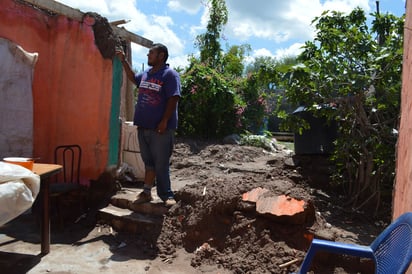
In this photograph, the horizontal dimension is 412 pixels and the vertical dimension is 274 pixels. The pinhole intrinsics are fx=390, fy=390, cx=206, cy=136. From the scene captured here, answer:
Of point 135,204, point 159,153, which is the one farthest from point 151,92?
point 135,204

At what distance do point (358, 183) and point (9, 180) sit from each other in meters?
4.01

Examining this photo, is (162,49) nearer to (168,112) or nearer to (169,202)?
(168,112)

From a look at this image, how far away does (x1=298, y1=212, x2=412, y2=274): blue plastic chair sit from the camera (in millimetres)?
1802

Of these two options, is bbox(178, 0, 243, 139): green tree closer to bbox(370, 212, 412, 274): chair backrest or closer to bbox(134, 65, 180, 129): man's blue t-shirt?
bbox(134, 65, 180, 129): man's blue t-shirt

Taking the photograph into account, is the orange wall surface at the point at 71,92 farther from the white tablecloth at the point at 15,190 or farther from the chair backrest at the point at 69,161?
the white tablecloth at the point at 15,190

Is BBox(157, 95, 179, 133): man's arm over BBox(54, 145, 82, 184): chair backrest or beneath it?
over

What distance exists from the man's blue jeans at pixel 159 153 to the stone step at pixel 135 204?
4.7 inches

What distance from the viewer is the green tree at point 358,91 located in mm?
4285

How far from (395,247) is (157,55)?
310cm

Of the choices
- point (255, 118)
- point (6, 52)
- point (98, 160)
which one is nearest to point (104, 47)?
point (6, 52)

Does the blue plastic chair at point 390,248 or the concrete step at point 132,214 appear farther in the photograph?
the concrete step at point 132,214

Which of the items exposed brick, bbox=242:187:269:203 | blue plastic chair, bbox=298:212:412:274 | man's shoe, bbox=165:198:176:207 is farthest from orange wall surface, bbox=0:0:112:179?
blue plastic chair, bbox=298:212:412:274

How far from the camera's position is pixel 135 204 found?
4668mm

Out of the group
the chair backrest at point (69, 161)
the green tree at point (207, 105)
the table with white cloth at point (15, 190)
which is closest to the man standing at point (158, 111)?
the chair backrest at point (69, 161)
